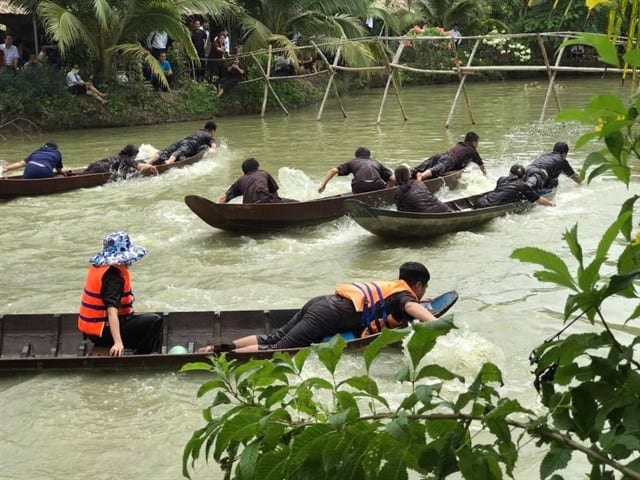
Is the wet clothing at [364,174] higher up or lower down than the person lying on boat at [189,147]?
higher up

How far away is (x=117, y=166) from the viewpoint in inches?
585

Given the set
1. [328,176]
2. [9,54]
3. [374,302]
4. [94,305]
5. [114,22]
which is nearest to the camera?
[94,305]

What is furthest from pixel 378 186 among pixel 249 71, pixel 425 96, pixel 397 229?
pixel 425 96

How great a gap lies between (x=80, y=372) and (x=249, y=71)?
18.3m

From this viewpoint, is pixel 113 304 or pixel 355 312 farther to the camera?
pixel 355 312

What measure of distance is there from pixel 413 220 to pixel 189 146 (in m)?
6.57

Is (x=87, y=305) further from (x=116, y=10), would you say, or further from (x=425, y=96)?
(x=425, y=96)

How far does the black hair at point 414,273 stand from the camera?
22.9 ft

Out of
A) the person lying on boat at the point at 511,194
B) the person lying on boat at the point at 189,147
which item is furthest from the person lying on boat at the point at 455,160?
the person lying on boat at the point at 189,147

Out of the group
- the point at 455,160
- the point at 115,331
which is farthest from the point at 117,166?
the point at 115,331

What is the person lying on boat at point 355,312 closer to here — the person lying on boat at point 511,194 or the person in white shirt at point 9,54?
the person lying on boat at point 511,194

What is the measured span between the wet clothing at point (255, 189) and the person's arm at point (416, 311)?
16.1 ft

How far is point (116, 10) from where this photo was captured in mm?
20219

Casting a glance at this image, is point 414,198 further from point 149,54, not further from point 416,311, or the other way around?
point 149,54
